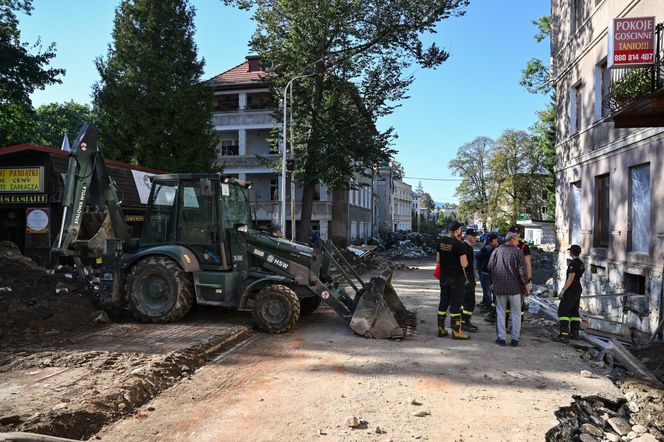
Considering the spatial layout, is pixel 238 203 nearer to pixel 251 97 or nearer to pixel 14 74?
pixel 14 74

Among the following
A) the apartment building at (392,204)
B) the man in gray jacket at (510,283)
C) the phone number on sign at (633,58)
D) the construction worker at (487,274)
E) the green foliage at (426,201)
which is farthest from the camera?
the green foliage at (426,201)

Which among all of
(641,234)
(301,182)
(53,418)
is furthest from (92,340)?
(301,182)

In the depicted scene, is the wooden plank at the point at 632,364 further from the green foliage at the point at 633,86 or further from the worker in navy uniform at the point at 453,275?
the green foliage at the point at 633,86

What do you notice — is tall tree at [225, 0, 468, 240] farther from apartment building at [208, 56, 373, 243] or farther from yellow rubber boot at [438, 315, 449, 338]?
yellow rubber boot at [438, 315, 449, 338]

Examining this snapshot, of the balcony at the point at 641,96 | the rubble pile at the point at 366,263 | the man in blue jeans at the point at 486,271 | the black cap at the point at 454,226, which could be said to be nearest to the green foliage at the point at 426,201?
the rubble pile at the point at 366,263

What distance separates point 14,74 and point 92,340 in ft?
79.2

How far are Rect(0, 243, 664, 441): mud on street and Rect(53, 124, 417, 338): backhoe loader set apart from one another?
441 mm

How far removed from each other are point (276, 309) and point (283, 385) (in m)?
2.56

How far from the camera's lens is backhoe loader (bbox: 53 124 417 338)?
827cm

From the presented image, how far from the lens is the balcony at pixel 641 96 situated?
7.93 m

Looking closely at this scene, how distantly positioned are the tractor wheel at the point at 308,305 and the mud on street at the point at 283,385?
115cm

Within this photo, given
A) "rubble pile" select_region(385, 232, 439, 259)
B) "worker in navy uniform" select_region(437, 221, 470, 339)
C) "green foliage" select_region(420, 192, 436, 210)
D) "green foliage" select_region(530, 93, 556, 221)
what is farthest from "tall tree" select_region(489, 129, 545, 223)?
"green foliage" select_region(420, 192, 436, 210)

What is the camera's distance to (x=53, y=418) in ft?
13.9

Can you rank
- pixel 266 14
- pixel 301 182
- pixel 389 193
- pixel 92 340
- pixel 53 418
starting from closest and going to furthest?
pixel 53 418, pixel 92 340, pixel 266 14, pixel 301 182, pixel 389 193
